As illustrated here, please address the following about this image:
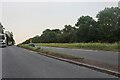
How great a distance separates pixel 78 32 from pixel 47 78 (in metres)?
114

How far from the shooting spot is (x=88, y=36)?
393 feet

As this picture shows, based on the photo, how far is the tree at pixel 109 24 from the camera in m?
106

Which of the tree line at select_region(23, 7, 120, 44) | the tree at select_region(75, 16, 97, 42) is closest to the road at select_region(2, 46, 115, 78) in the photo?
the tree line at select_region(23, 7, 120, 44)

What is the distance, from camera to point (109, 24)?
387 feet

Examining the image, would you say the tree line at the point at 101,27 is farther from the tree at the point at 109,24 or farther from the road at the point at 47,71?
the road at the point at 47,71

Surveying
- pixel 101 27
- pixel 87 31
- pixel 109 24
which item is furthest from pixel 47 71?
pixel 87 31

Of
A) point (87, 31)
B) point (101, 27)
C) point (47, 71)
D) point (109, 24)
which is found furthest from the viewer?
point (87, 31)

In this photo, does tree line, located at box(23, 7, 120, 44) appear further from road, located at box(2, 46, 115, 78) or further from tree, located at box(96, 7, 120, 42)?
road, located at box(2, 46, 115, 78)

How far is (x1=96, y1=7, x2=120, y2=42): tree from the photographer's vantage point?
106 meters

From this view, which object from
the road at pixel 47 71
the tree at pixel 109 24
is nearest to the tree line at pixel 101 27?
the tree at pixel 109 24

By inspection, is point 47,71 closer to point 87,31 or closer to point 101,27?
point 101,27

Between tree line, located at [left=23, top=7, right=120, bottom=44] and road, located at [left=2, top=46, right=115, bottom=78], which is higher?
tree line, located at [left=23, top=7, right=120, bottom=44]

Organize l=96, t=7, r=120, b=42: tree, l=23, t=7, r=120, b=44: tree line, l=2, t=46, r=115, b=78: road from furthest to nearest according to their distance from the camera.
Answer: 1. l=23, t=7, r=120, b=44: tree line
2. l=96, t=7, r=120, b=42: tree
3. l=2, t=46, r=115, b=78: road

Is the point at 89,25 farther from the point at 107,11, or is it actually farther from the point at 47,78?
the point at 47,78
